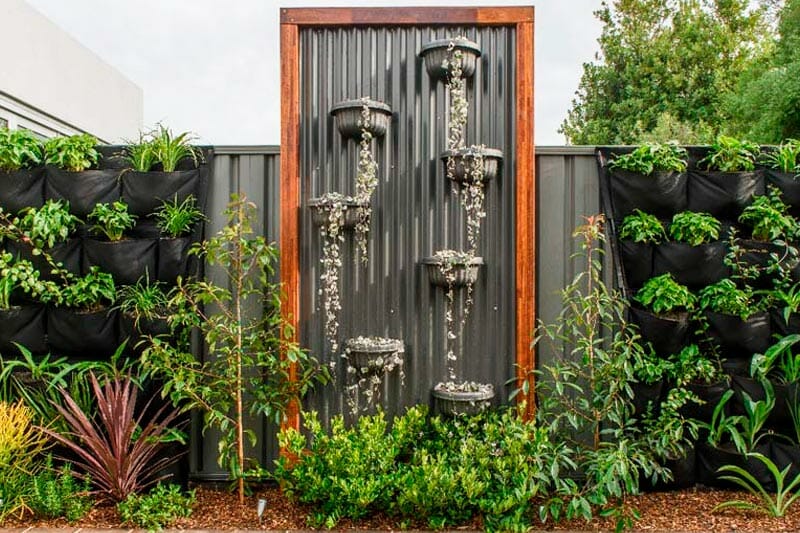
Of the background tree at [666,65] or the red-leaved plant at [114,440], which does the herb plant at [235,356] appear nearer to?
the red-leaved plant at [114,440]

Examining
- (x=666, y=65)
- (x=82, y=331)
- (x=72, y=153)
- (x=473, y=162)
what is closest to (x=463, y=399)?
(x=473, y=162)

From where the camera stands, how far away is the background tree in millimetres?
15023

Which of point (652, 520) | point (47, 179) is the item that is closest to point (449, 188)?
point (652, 520)

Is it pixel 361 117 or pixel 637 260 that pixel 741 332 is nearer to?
pixel 637 260

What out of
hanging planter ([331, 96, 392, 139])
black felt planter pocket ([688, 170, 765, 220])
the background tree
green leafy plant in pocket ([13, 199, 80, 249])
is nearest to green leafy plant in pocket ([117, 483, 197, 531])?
green leafy plant in pocket ([13, 199, 80, 249])

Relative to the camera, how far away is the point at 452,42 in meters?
2.97

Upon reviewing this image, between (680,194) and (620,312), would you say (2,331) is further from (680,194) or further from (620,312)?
(680,194)

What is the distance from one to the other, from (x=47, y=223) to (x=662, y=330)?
10.7 ft

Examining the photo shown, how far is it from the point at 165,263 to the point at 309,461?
1.29 m

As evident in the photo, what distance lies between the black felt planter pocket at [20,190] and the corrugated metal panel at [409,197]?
143 centimetres

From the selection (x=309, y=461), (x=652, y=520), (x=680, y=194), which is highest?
(x=680, y=194)

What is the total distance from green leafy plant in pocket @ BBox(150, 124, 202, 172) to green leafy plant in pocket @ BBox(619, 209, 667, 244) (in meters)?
2.36

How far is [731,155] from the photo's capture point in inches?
123

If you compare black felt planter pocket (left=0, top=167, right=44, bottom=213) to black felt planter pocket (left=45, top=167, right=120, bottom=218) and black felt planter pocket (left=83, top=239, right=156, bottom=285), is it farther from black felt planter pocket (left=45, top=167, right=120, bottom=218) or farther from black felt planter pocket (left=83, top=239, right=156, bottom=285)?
black felt planter pocket (left=83, top=239, right=156, bottom=285)
